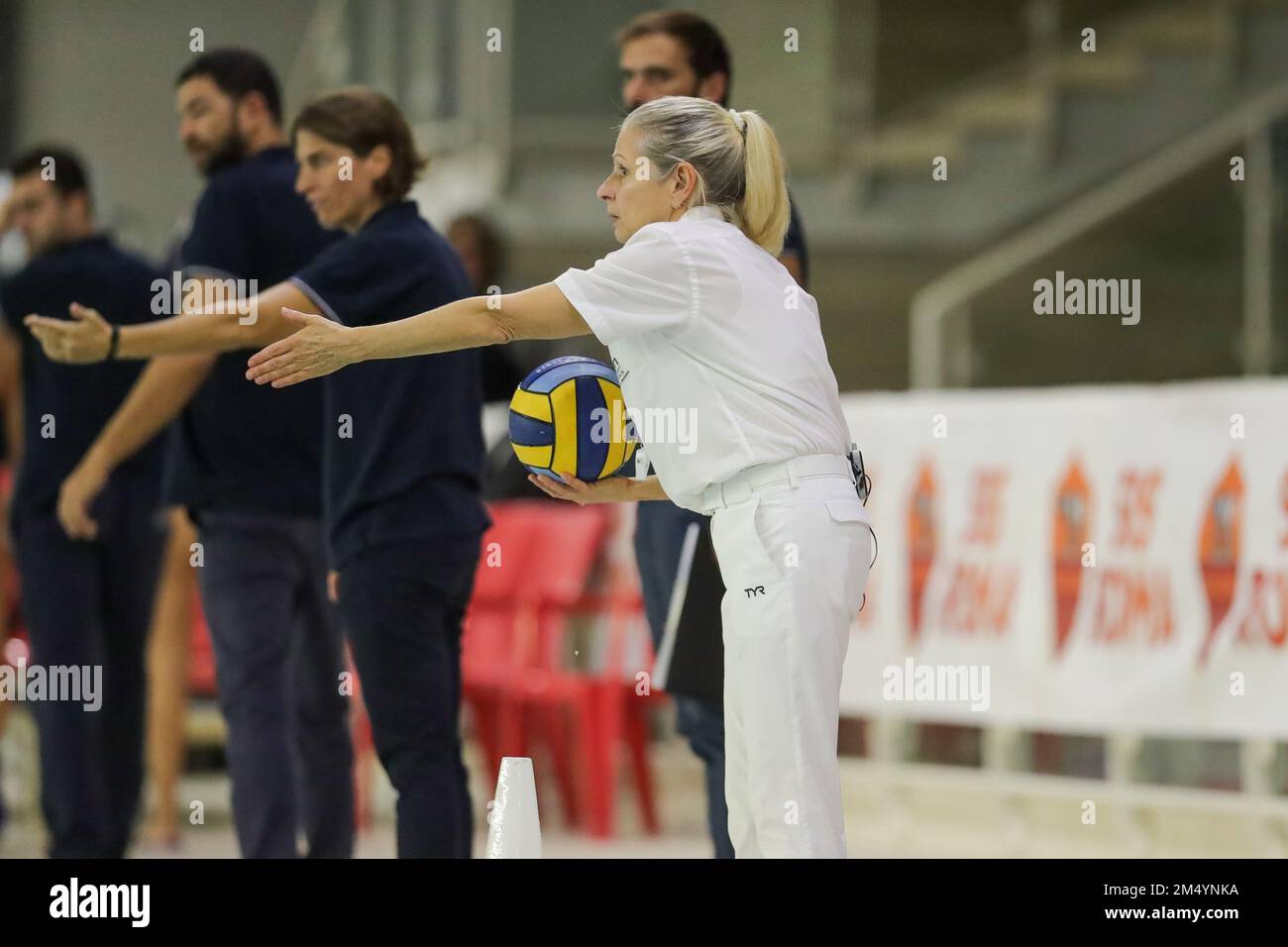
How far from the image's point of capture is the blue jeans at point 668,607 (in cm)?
488

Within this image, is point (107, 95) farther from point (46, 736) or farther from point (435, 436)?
point (435, 436)

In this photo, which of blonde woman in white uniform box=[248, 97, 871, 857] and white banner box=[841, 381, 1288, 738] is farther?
white banner box=[841, 381, 1288, 738]

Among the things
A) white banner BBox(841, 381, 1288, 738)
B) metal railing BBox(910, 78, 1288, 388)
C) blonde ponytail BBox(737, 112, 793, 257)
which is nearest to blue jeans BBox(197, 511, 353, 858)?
blonde ponytail BBox(737, 112, 793, 257)

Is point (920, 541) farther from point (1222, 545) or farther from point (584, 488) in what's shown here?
point (584, 488)

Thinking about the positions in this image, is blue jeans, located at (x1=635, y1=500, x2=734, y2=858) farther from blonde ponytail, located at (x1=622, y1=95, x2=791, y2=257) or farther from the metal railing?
the metal railing

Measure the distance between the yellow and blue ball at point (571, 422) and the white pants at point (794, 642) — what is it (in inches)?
18.7

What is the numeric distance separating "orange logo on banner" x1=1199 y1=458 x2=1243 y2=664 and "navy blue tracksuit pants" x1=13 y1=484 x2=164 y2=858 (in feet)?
10.5

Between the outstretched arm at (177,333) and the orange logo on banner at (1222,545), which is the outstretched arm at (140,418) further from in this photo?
the orange logo on banner at (1222,545)

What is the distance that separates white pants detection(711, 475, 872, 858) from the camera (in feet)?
12.1

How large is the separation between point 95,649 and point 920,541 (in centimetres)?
296

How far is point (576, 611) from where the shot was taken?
342 inches

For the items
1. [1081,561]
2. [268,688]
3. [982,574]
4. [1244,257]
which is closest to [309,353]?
[268,688]

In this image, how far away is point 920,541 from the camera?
25.4ft
